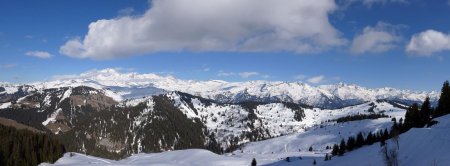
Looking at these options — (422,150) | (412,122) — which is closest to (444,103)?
(412,122)

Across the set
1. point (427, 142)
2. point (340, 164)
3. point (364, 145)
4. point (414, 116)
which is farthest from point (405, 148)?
point (414, 116)

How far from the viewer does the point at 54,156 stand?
190500 millimetres

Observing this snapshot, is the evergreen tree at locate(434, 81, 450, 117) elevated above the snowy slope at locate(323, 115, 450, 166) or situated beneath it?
elevated above

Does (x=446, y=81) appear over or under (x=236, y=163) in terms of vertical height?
over

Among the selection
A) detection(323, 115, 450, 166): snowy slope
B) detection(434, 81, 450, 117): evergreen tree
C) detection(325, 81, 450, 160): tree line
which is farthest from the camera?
detection(434, 81, 450, 117): evergreen tree

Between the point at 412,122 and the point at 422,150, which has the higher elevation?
the point at 412,122

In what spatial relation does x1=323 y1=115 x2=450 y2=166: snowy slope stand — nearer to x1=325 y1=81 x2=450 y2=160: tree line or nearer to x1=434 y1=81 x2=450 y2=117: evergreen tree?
x1=325 y1=81 x2=450 y2=160: tree line

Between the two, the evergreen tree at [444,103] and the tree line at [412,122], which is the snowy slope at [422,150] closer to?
the tree line at [412,122]

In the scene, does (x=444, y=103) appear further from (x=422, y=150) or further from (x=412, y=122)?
(x=422, y=150)

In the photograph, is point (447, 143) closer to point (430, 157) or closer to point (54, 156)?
point (430, 157)

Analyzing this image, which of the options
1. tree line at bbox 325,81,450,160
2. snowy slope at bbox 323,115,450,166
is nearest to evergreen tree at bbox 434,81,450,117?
tree line at bbox 325,81,450,160

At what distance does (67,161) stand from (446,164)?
150700mm

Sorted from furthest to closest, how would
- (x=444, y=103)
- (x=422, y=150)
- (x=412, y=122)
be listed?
(x=412, y=122) → (x=444, y=103) → (x=422, y=150)

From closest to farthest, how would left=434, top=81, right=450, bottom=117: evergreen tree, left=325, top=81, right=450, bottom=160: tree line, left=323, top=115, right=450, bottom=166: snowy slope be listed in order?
1. left=323, top=115, right=450, bottom=166: snowy slope
2. left=325, top=81, right=450, bottom=160: tree line
3. left=434, top=81, right=450, bottom=117: evergreen tree
